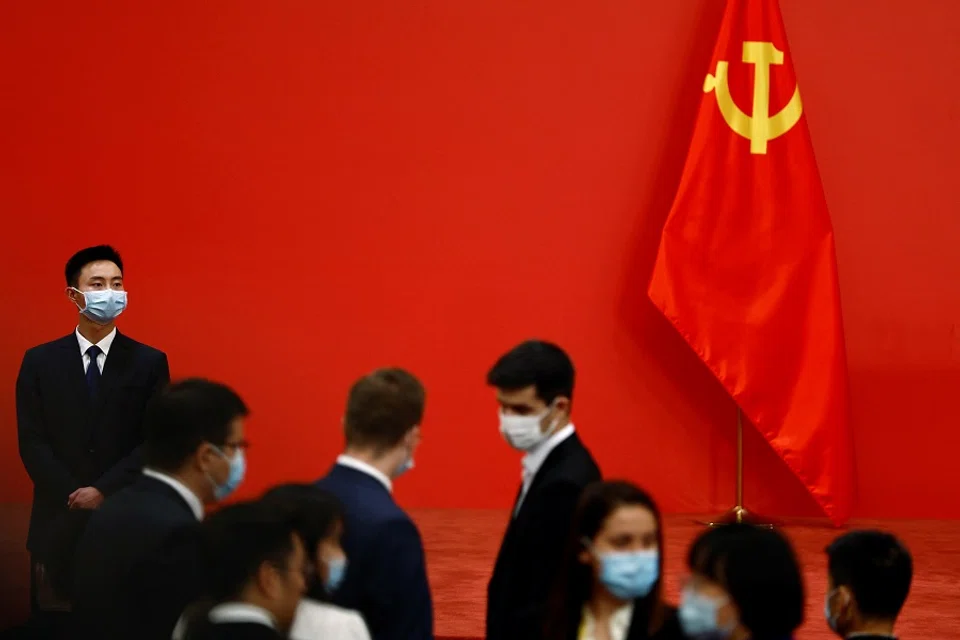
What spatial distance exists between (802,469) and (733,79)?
5.10 feet

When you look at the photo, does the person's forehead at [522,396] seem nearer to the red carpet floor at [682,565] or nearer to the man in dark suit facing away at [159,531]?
the man in dark suit facing away at [159,531]

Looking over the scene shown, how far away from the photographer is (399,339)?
584 centimetres

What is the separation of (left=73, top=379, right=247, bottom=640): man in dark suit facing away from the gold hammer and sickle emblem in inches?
127

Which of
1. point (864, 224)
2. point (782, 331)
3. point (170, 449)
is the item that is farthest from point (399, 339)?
point (170, 449)

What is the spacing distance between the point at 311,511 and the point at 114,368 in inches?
85.1

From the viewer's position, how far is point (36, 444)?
4168 millimetres

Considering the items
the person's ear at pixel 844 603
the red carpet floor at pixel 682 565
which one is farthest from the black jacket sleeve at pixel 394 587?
the red carpet floor at pixel 682 565

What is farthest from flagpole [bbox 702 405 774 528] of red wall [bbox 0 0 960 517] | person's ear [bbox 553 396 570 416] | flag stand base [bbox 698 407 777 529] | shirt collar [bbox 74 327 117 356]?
person's ear [bbox 553 396 570 416]

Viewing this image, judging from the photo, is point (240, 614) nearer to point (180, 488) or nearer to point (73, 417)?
point (180, 488)

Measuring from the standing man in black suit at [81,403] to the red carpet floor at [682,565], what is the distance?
1.14 m

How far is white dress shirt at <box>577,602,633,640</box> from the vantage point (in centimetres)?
248

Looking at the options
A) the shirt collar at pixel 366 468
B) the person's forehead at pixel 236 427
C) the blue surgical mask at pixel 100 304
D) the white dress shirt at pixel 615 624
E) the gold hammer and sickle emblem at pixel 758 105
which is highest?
the gold hammer and sickle emblem at pixel 758 105

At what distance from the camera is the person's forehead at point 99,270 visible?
13.9 ft

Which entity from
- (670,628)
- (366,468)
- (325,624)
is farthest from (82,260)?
(670,628)
